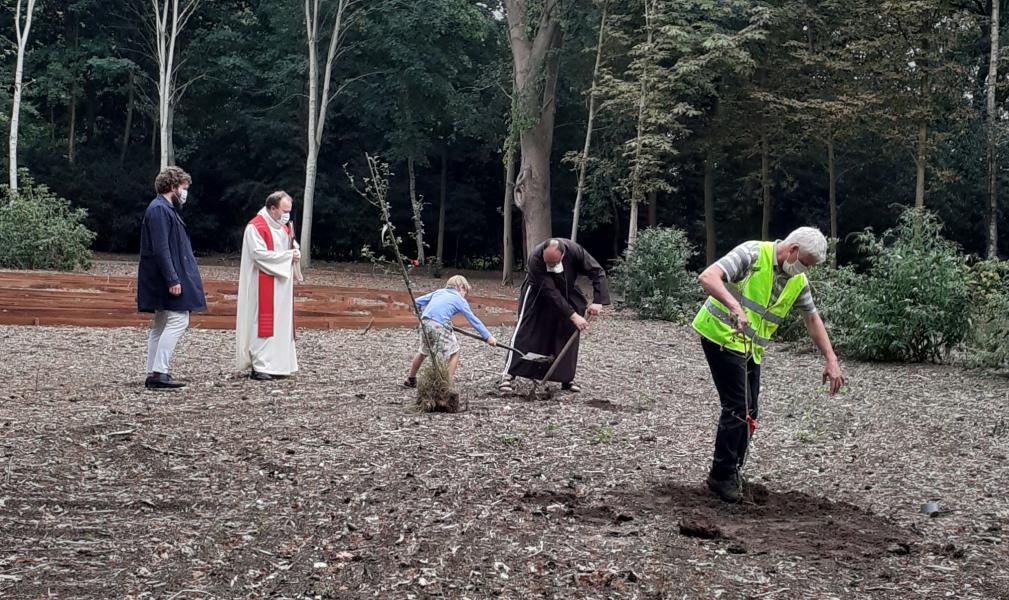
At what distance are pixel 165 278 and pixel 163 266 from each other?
95mm

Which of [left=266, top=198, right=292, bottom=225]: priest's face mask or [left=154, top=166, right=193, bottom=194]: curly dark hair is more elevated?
[left=154, top=166, right=193, bottom=194]: curly dark hair

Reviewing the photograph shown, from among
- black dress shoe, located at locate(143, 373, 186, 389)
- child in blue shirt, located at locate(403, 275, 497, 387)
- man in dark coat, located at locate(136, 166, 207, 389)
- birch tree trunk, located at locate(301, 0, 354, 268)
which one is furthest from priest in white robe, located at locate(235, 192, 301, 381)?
birch tree trunk, located at locate(301, 0, 354, 268)

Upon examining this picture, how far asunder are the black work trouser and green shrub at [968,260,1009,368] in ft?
22.7

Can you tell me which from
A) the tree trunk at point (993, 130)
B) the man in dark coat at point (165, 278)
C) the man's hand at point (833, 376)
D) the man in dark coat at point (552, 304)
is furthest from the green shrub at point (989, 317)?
the tree trunk at point (993, 130)

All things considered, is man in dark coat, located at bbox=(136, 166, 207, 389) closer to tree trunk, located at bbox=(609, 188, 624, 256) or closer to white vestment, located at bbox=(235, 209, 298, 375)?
white vestment, located at bbox=(235, 209, 298, 375)

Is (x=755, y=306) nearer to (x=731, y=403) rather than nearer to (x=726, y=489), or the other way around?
(x=731, y=403)

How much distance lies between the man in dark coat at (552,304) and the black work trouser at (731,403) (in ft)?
10.8

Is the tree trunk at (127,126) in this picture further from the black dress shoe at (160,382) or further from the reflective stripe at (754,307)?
the reflective stripe at (754,307)

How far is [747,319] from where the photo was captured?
5.13 meters

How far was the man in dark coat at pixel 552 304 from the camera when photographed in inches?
350

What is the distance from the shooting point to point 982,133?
24719 mm

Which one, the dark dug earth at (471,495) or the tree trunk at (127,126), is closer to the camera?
the dark dug earth at (471,495)

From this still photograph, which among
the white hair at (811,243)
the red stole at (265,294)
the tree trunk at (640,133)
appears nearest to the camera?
Answer: the white hair at (811,243)

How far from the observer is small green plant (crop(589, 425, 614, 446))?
7.01 m
